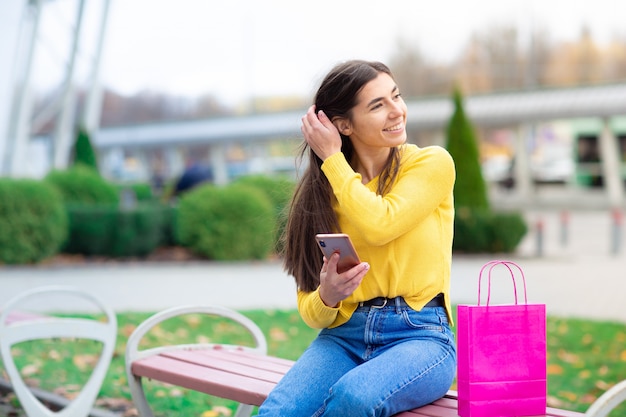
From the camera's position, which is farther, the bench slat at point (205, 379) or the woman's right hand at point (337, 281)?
the bench slat at point (205, 379)

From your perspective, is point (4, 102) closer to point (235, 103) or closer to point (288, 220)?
point (288, 220)

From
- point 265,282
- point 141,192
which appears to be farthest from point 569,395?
point 141,192

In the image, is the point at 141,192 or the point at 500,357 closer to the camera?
the point at 500,357

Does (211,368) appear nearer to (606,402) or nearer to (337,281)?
(337,281)

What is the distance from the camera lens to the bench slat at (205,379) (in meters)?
3.15

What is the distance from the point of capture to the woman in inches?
106

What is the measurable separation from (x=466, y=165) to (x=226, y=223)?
177 inches

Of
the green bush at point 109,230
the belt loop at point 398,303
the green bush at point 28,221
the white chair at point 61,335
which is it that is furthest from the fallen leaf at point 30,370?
the green bush at point 109,230

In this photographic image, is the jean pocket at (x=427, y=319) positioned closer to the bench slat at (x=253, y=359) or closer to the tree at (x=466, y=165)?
Answer: the bench slat at (x=253, y=359)

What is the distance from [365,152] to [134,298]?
703cm

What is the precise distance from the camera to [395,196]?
110 inches

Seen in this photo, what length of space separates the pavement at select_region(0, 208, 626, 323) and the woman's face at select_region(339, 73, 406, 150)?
599cm

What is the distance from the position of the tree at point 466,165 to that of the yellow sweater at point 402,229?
12.3 metres

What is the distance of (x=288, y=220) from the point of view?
10.2 ft
